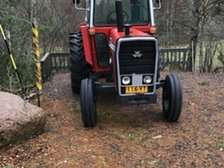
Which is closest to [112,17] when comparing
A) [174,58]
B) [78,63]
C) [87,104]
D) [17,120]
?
[78,63]

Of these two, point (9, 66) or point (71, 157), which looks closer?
point (71, 157)

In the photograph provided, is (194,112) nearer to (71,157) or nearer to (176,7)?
(71,157)

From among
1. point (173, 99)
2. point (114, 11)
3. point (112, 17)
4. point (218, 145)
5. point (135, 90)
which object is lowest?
point (218, 145)

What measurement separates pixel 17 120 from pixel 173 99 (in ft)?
7.84

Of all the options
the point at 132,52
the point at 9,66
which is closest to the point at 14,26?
the point at 9,66

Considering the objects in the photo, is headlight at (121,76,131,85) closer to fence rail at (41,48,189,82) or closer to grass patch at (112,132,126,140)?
grass patch at (112,132,126,140)

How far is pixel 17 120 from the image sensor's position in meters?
5.13

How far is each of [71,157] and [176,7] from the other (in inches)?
403

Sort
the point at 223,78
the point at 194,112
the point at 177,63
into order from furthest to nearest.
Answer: the point at 177,63, the point at 223,78, the point at 194,112

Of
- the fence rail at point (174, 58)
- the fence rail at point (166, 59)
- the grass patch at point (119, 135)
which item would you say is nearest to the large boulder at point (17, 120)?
the grass patch at point (119, 135)

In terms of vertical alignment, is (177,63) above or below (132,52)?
below

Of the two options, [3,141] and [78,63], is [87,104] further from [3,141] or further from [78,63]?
[78,63]

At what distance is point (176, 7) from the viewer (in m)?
13.9

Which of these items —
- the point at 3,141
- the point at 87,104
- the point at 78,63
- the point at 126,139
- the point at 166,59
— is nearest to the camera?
the point at 3,141
